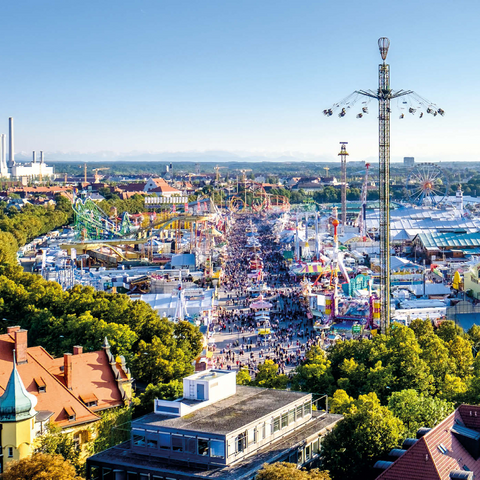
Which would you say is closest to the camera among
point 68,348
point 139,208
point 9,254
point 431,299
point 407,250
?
point 68,348

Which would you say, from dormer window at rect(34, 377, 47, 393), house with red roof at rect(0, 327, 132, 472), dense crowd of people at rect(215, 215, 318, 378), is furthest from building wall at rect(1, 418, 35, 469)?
dense crowd of people at rect(215, 215, 318, 378)

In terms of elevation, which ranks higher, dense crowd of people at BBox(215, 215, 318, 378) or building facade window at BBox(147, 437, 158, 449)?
building facade window at BBox(147, 437, 158, 449)

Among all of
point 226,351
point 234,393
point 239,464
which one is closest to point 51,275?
point 226,351

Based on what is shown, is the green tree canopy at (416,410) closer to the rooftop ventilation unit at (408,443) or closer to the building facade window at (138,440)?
the rooftop ventilation unit at (408,443)

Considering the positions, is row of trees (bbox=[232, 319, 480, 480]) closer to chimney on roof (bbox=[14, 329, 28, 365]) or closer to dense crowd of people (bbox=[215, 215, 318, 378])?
dense crowd of people (bbox=[215, 215, 318, 378])

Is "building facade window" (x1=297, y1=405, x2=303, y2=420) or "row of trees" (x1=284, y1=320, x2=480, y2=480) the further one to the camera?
"building facade window" (x1=297, y1=405, x2=303, y2=420)

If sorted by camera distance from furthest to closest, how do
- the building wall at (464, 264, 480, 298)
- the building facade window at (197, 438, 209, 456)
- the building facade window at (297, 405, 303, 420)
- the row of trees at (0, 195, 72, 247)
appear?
the row of trees at (0, 195, 72, 247) < the building wall at (464, 264, 480, 298) < the building facade window at (297, 405, 303, 420) < the building facade window at (197, 438, 209, 456)

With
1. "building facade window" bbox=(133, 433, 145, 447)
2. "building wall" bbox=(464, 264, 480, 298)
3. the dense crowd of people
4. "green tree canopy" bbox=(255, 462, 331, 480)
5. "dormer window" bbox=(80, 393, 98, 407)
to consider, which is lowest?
the dense crowd of people

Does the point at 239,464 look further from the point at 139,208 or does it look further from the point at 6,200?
the point at 6,200
